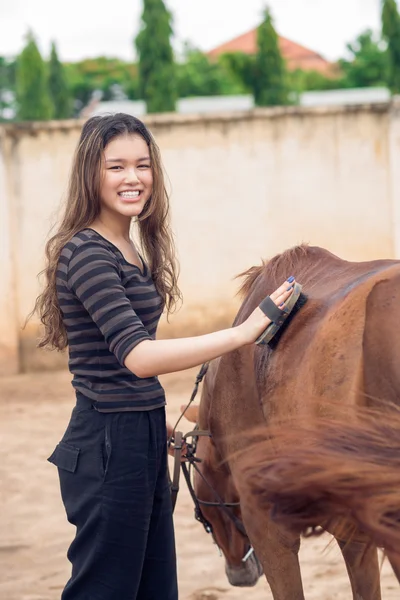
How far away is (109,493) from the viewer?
7.97 ft

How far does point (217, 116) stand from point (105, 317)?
8417 mm

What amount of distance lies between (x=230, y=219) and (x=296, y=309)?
803cm

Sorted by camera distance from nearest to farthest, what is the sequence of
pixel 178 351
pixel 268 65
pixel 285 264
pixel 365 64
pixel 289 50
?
pixel 178 351 → pixel 285 264 → pixel 268 65 → pixel 365 64 → pixel 289 50

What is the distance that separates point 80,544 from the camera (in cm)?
249

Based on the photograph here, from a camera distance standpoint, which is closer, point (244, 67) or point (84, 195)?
point (84, 195)

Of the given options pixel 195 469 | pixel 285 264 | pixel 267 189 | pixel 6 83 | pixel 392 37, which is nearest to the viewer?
pixel 285 264

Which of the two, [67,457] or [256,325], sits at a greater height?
[256,325]

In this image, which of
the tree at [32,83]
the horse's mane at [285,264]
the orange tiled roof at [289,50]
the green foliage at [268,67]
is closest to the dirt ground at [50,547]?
the horse's mane at [285,264]

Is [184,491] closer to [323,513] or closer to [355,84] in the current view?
[323,513]

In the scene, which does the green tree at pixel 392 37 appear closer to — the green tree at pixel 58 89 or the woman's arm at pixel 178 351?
the green tree at pixel 58 89

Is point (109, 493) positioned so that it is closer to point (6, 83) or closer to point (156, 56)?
point (156, 56)

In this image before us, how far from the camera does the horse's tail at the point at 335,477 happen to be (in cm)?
196

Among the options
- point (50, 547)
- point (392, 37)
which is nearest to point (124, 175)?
point (50, 547)

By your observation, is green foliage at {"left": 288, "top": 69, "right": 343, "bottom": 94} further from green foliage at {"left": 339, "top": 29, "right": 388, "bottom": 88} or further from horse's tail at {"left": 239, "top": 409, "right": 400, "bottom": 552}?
horse's tail at {"left": 239, "top": 409, "right": 400, "bottom": 552}
